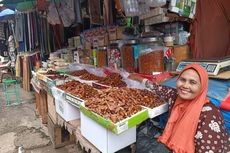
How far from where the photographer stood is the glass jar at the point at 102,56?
135 inches

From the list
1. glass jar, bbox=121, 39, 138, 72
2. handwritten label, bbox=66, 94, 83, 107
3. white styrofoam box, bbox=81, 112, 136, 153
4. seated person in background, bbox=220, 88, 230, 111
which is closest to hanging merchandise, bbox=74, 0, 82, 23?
glass jar, bbox=121, 39, 138, 72

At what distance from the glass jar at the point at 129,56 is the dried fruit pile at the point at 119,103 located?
81 centimetres

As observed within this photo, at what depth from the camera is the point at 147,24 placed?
8.60 feet

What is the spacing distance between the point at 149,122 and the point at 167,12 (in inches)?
46.9

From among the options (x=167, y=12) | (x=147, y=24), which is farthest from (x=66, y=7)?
(x=167, y=12)

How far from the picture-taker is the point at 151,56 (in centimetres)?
246

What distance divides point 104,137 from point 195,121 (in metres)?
0.65

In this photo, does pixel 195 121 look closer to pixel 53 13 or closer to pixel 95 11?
pixel 95 11

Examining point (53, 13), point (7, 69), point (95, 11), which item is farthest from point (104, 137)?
point (7, 69)

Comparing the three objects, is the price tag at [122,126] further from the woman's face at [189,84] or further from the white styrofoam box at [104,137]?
the woman's face at [189,84]

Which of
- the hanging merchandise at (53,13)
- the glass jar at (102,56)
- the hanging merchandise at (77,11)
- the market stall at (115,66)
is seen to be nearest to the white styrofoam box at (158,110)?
the market stall at (115,66)

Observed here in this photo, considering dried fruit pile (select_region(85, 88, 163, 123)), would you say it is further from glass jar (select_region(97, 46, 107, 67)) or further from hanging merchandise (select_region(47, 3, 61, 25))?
hanging merchandise (select_region(47, 3, 61, 25))

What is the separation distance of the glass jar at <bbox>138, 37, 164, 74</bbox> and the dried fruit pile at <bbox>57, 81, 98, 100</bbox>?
0.70m

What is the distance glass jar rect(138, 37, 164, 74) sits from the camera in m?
2.44
